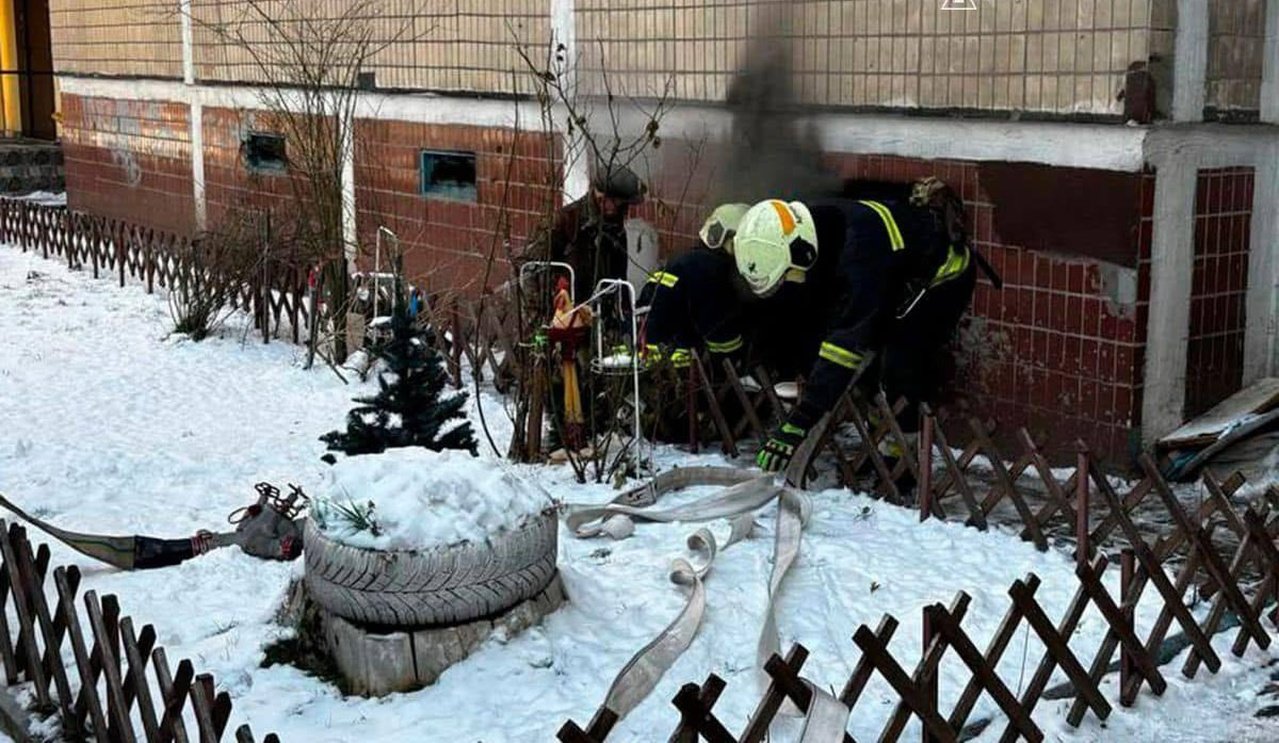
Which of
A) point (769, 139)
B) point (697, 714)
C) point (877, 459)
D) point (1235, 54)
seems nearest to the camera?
point (697, 714)

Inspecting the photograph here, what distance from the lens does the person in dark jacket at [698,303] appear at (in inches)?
339

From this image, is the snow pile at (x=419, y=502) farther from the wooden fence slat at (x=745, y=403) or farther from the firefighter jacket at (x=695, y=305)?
the firefighter jacket at (x=695, y=305)

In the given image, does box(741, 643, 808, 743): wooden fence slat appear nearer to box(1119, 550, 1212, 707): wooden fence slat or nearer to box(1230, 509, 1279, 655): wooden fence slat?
box(1119, 550, 1212, 707): wooden fence slat

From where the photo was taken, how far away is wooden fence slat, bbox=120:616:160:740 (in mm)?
4301

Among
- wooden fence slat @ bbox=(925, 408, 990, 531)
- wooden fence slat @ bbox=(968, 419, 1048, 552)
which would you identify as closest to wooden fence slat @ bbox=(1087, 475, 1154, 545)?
wooden fence slat @ bbox=(968, 419, 1048, 552)

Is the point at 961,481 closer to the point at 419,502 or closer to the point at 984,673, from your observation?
the point at 984,673

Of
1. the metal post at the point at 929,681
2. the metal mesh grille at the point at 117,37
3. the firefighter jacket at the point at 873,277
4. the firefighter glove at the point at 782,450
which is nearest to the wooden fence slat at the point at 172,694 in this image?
the metal post at the point at 929,681

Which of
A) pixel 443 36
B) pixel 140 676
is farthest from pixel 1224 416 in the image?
pixel 443 36

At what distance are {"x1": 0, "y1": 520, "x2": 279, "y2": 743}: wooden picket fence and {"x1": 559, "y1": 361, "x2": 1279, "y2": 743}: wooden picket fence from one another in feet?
3.76

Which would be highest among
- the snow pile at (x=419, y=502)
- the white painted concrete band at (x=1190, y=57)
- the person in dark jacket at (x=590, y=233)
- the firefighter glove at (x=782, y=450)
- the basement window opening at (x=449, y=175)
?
the white painted concrete band at (x=1190, y=57)

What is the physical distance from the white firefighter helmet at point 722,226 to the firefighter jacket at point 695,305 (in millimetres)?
81

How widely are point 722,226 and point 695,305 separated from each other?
1.82 ft

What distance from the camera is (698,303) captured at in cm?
865

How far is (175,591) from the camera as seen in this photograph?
6117 millimetres
